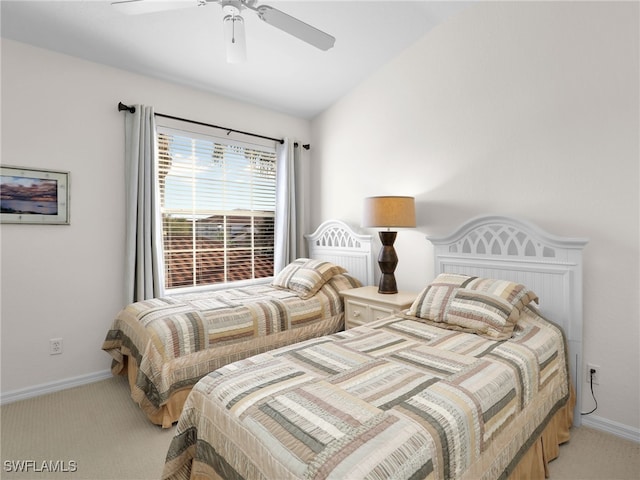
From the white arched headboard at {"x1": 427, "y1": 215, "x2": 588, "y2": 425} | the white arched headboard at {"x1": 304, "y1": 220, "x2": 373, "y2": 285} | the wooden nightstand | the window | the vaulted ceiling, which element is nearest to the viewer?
the white arched headboard at {"x1": 427, "y1": 215, "x2": 588, "y2": 425}

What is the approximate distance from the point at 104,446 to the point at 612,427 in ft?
10.2

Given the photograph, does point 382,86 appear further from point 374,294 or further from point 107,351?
point 107,351

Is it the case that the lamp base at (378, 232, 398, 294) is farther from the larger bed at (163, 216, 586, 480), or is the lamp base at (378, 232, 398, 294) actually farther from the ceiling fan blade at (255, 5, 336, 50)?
the ceiling fan blade at (255, 5, 336, 50)

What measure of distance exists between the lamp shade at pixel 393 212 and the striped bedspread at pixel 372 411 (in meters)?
1.21

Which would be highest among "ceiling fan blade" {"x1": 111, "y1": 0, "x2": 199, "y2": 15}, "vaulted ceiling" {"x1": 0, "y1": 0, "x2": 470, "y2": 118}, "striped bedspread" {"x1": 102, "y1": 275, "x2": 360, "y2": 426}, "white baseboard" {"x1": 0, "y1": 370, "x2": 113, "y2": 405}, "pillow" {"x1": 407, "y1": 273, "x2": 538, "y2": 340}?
"vaulted ceiling" {"x1": 0, "y1": 0, "x2": 470, "y2": 118}

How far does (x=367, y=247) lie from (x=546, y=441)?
7.11 feet

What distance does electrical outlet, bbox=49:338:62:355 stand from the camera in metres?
2.77

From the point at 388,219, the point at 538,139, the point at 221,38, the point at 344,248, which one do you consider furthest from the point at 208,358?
the point at 538,139

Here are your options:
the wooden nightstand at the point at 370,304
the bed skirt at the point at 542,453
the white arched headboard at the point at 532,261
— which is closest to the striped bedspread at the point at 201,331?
the wooden nightstand at the point at 370,304

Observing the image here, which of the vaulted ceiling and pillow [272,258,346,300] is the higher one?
the vaulted ceiling

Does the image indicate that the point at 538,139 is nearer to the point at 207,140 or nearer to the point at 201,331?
the point at 201,331

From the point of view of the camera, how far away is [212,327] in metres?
2.43

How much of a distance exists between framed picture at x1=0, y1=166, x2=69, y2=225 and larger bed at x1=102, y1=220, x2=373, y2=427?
0.95 metres

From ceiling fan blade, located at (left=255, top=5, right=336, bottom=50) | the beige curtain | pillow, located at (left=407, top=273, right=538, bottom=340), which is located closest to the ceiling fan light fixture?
ceiling fan blade, located at (left=255, top=5, right=336, bottom=50)
